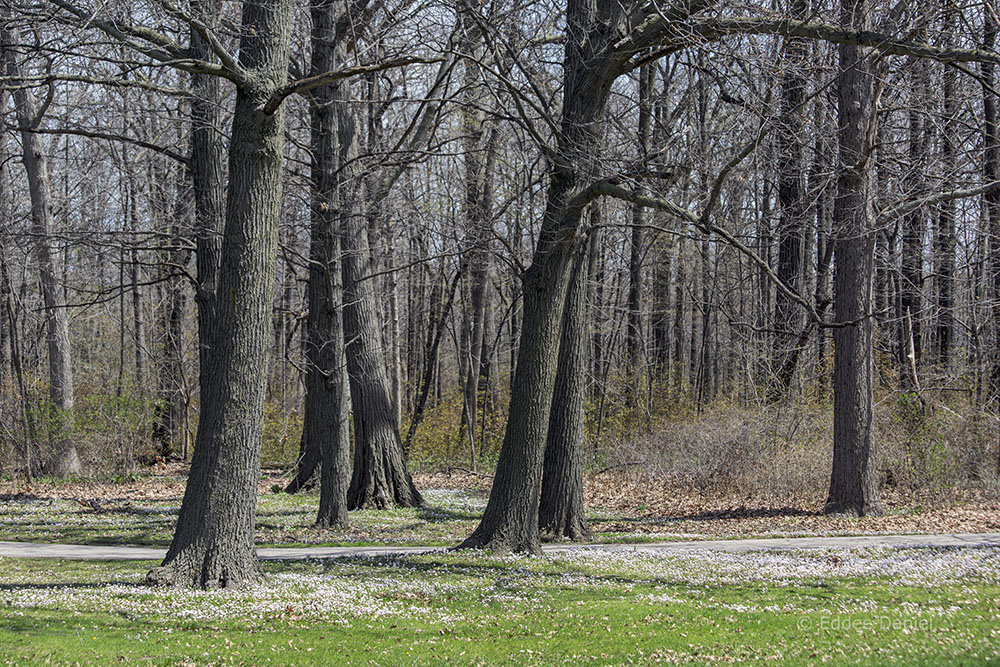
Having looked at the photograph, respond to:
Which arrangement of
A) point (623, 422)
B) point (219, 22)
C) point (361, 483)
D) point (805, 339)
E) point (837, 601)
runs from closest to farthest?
1. point (837, 601)
2. point (219, 22)
3. point (361, 483)
4. point (805, 339)
5. point (623, 422)

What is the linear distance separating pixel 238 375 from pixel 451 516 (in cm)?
938

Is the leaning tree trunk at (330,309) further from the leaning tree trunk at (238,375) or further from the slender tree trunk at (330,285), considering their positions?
the leaning tree trunk at (238,375)

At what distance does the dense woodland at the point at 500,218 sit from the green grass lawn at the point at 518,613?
1090 mm

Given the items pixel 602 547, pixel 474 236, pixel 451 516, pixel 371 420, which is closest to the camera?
pixel 602 547

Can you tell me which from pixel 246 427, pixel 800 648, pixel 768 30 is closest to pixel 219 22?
pixel 246 427

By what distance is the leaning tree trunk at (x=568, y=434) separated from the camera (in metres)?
13.3

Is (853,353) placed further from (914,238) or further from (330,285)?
(330,285)

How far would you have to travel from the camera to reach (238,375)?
8.92 m

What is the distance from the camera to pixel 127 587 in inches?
340

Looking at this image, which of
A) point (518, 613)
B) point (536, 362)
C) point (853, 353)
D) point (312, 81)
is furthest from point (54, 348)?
point (853, 353)

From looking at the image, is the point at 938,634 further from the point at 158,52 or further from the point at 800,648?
the point at 158,52

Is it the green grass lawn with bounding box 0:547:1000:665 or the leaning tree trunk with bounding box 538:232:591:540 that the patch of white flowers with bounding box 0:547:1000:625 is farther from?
the leaning tree trunk with bounding box 538:232:591:540

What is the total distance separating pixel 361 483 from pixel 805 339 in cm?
Answer: 1282

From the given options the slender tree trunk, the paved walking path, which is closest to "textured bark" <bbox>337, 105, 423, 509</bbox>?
the slender tree trunk
